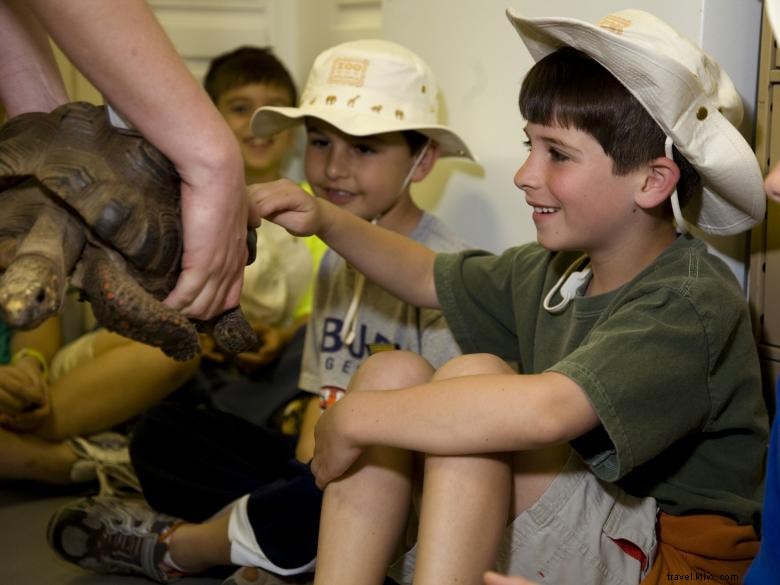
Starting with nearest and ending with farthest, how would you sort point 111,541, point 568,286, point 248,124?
point 568,286, point 111,541, point 248,124

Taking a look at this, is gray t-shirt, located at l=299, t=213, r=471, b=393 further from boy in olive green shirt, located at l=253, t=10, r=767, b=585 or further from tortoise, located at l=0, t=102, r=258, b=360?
tortoise, located at l=0, t=102, r=258, b=360

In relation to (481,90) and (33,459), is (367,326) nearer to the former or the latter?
(481,90)

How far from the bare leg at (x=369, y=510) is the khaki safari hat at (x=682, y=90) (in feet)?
1.39

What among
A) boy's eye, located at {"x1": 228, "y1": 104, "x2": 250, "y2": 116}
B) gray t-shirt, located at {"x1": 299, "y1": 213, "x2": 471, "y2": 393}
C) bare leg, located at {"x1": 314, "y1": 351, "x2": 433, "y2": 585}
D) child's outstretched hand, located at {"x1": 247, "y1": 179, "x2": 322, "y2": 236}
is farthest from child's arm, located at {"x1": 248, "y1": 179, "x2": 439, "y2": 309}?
boy's eye, located at {"x1": 228, "y1": 104, "x2": 250, "y2": 116}

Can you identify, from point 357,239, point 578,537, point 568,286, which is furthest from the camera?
point 357,239

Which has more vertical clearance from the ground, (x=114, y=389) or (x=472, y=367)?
(x=472, y=367)

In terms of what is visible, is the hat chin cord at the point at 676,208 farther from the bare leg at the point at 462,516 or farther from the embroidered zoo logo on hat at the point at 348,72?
the embroidered zoo logo on hat at the point at 348,72

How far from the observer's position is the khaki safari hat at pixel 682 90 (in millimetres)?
1129

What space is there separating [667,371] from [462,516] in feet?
0.89

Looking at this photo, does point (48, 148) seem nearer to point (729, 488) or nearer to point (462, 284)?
point (462, 284)

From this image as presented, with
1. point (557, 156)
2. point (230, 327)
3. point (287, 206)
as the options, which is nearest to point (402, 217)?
point (287, 206)

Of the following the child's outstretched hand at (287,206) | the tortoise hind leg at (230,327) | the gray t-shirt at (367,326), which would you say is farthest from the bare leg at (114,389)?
the tortoise hind leg at (230,327)

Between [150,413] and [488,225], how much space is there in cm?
70

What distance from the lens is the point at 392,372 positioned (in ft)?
3.94
